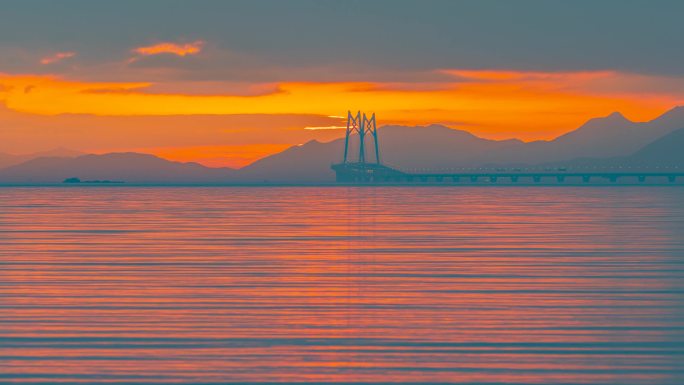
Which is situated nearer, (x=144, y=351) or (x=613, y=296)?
(x=144, y=351)

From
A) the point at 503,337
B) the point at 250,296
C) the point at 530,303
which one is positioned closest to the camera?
the point at 503,337

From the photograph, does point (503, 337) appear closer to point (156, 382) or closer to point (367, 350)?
point (367, 350)

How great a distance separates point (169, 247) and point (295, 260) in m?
4.60

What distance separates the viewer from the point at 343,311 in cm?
1355

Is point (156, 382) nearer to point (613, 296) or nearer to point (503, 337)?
point (503, 337)

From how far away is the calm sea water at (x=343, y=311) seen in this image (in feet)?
32.4

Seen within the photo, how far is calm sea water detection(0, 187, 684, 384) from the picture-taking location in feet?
32.4

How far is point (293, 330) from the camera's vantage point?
12055 mm

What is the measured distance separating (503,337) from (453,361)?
1.45 m

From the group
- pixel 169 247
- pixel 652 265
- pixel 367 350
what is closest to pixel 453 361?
pixel 367 350

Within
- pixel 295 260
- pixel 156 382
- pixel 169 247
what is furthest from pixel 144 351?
pixel 169 247

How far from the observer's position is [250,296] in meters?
15.2

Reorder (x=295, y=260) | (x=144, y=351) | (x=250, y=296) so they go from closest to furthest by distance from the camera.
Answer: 1. (x=144, y=351)
2. (x=250, y=296)
3. (x=295, y=260)

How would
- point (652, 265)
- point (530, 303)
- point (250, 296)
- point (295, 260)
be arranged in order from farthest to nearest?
point (295, 260) → point (652, 265) → point (250, 296) → point (530, 303)
